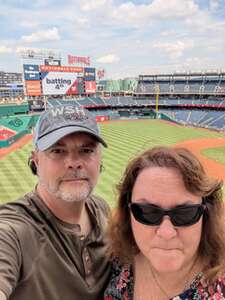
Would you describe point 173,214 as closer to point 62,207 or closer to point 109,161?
point 62,207

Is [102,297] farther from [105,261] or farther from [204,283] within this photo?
[204,283]

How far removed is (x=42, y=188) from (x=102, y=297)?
1.22 metres

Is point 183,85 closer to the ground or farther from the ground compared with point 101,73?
closer to the ground

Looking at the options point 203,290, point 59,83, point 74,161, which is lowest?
point 203,290

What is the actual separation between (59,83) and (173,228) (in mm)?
51410

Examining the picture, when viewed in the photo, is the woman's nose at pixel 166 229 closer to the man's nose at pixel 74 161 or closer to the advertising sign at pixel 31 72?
the man's nose at pixel 74 161

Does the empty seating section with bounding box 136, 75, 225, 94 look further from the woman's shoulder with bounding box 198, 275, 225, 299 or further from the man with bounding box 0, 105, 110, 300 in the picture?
the woman's shoulder with bounding box 198, 275, 225, 299

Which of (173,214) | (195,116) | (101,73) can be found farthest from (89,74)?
(173,214)

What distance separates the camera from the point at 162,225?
223cm

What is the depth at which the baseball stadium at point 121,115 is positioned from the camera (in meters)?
21.1

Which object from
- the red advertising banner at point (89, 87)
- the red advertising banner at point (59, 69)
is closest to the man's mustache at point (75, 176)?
the red advertising banner at point (59, 69)

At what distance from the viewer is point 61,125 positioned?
2691mm

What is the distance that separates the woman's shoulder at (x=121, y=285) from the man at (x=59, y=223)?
10cm

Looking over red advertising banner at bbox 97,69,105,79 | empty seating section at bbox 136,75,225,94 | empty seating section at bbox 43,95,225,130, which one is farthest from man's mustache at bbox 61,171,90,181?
red advertising banner at bbox 97,69,105,79
